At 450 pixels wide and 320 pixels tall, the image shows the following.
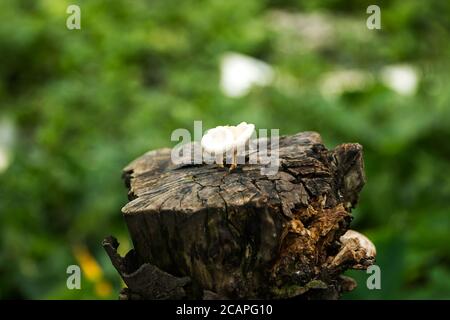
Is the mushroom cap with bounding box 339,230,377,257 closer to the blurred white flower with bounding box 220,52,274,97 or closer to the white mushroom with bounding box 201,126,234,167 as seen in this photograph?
the white mushroom with bounding box 201,126,234,167

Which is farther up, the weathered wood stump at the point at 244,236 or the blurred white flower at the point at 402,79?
the blurred white flower at the point at 402,79

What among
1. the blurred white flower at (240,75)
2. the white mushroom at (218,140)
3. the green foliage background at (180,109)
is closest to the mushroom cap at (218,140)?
the white mushroom at (218,140)

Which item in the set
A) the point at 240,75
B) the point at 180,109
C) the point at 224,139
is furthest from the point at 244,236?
the point at 240,75

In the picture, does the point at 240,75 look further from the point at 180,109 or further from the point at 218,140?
the point at 218,140

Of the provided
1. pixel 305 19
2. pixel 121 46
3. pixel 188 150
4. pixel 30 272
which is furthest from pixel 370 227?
pixel 305 19

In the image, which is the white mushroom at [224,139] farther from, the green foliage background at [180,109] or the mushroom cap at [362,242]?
the green foliage background at [180,109]
